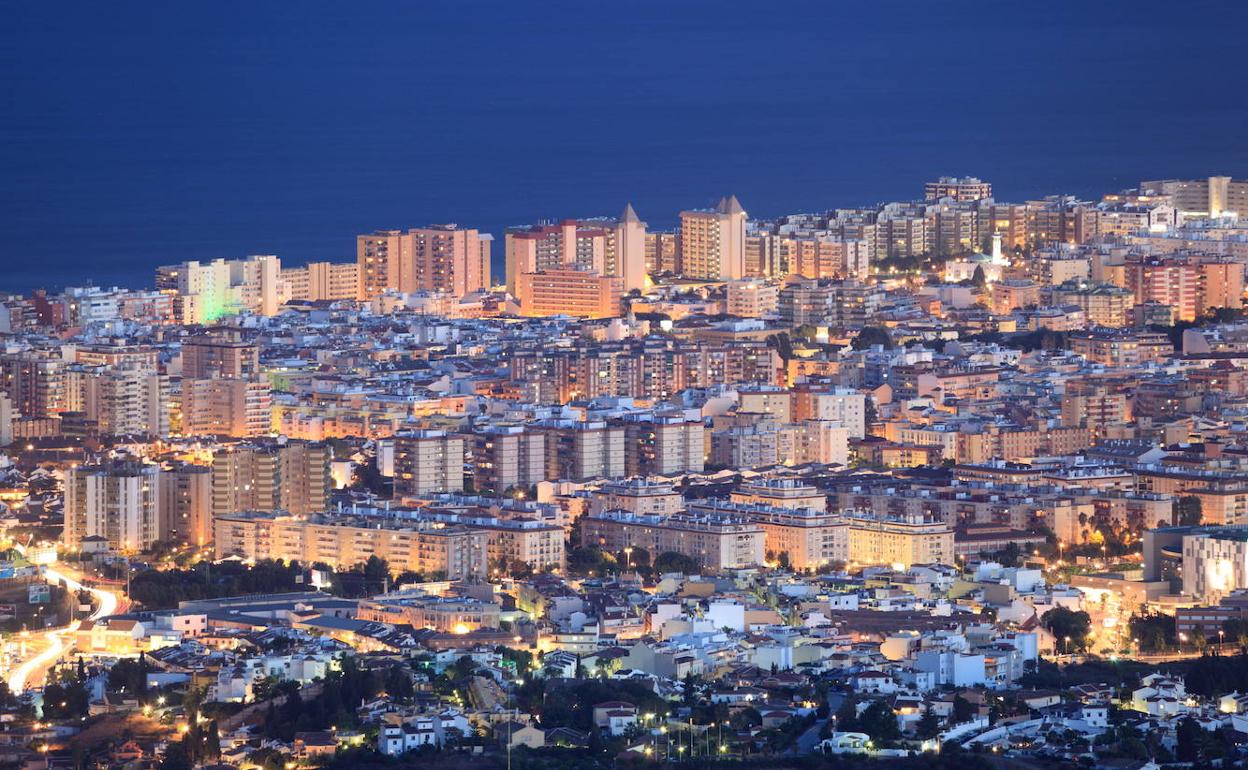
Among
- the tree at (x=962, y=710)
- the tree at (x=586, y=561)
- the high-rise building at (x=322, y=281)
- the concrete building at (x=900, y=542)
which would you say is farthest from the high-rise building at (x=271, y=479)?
the high-rise building at (x=322, y=281)

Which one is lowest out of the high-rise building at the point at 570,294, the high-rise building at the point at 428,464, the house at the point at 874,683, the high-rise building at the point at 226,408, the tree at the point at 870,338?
the house at the point at 874,683

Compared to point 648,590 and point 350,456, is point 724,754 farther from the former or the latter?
point 350,456

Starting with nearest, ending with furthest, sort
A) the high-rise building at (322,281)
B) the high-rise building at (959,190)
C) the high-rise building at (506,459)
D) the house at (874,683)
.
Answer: the house at (874,683) → the high-rise building at (506,459) → the high-rise building at (322,281) → the high-rise building at (959,190)

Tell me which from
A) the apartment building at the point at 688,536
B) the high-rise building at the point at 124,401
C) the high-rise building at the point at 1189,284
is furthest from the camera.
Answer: the high-rise building at the point at 1189,284

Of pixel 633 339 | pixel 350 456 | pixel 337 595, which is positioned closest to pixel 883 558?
pixel 337 595

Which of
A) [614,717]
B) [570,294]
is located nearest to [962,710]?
[614,717]

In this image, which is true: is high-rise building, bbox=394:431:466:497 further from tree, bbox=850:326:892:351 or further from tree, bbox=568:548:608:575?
tree, bbox=850:326:892:351

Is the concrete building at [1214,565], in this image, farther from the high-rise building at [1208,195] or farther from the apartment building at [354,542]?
the high-rise building at [1208,195]

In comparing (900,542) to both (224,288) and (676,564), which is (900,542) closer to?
(676,564)
